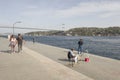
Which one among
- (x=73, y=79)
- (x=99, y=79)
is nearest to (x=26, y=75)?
(x=73, y=79)

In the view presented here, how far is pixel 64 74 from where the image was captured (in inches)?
420

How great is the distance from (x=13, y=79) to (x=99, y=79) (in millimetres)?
4023

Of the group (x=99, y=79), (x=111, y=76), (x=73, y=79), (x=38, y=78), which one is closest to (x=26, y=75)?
(x=38, y=78)

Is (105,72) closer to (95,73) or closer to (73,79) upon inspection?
(95,73)

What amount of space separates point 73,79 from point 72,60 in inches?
202

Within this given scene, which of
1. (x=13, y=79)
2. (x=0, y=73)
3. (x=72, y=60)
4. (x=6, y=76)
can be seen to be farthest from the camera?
(x=72, y=60)

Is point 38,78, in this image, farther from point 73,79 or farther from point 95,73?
point 95,73

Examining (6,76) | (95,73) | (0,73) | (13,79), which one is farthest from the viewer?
(95,73)

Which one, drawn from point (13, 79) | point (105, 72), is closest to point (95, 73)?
point (105, 72)

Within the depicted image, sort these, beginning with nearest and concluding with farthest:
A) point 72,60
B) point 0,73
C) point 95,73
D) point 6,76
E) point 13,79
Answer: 1. point 13,79
2. point 6,76
3. point 0,73
4. point 95,73
5. point 72,60

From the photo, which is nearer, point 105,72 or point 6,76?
point 6,76

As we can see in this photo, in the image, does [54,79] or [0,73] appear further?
[0,73]

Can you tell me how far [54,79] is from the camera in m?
9.58

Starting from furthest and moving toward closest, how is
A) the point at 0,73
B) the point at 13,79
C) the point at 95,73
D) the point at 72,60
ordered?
the point at 72,60 → the point at 95,73 → the point at 0,73 → the point at 13,79
